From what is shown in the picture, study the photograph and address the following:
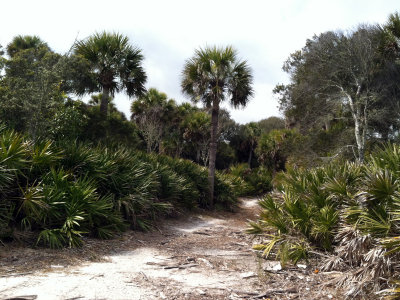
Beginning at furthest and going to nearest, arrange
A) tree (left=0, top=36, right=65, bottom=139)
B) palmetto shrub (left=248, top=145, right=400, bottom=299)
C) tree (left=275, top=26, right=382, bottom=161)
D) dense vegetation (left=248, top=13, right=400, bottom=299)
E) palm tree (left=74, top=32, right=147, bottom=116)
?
tree (left=275, top=26, right=382, bottom=161), palm tree (left=74, top=32, right=147, bottom=116), tree (left=0, top=36, right=65, bottom=139), dense vegetation (left=248, top=13, right=400, bottom=299), palmetto shrub (left=248, top=145, right=400, bottom=299)

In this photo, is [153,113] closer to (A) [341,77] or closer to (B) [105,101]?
(B) [105,101]

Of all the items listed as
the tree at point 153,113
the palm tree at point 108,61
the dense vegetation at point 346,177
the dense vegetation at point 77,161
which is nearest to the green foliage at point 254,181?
the dense vegetation at point 346,177

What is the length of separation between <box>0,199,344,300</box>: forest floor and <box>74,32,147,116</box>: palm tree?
388 inches

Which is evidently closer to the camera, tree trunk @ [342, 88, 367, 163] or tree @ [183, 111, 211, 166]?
tree trunk @ [342, 88, 367, 163]

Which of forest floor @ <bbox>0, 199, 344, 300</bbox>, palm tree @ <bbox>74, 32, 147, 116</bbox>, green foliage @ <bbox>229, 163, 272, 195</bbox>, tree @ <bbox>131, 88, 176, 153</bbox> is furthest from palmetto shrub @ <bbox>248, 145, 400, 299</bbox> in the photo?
tree @ <bbox>131, 88, 176, 153</bbox>

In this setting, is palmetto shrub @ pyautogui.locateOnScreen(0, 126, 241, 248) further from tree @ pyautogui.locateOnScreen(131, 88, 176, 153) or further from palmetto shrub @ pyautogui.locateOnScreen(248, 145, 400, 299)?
tree @ pyautogui.locateOnScreen(131, 88, 176, 153)

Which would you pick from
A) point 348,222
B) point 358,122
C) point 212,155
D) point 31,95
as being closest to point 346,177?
point 348,222

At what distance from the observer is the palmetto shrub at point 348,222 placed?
4434mm

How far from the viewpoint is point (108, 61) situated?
1548 centimetres

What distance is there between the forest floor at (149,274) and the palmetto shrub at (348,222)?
1.19ft

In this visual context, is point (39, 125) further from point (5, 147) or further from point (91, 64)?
point (91, 64)

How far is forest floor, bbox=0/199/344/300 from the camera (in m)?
4.32

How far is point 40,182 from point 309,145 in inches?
688

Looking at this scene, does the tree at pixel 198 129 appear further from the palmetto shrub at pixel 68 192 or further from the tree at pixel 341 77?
the palmetto shrub at pixel 68 192
